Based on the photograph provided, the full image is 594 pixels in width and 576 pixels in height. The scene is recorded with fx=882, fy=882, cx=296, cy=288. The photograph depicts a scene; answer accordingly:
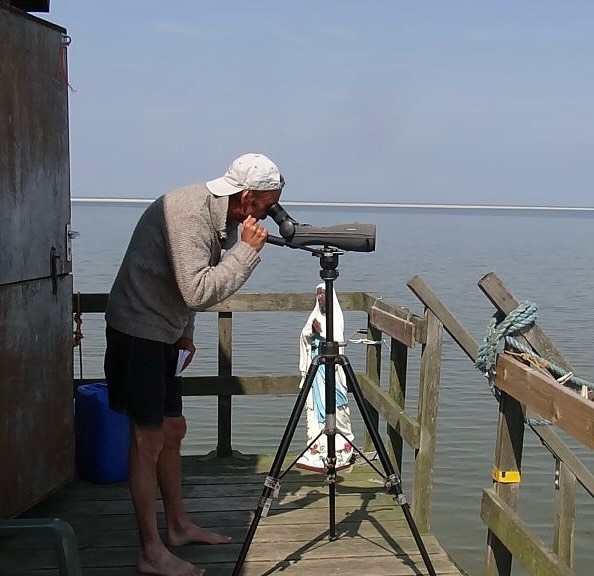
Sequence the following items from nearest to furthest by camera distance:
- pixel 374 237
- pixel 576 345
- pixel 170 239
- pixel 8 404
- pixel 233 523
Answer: pixel 170 239 < pixel 374 237 < pixel 8 404 < pixel 233 523 < pixel 576 345

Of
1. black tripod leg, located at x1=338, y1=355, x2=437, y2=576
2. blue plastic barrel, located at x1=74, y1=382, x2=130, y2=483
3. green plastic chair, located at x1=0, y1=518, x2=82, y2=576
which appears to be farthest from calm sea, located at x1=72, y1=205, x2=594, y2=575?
green plastic chair, located at x1=0, y1=518, x2=82, y2=576

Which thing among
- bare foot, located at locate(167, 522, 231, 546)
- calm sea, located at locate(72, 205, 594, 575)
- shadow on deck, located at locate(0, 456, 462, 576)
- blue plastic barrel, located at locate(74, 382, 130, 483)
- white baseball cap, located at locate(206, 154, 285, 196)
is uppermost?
white baseball cap, located at locate(206, 154, 285, 196)

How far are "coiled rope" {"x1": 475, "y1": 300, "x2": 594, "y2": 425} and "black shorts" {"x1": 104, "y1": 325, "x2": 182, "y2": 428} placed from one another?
113 centimetres

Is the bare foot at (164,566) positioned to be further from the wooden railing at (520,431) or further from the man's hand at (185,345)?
the wooden railing at (520,431)

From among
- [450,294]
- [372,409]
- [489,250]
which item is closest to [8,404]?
[372,409]

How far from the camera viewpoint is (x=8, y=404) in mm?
3562

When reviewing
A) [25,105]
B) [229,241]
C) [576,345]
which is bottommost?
[576,345]

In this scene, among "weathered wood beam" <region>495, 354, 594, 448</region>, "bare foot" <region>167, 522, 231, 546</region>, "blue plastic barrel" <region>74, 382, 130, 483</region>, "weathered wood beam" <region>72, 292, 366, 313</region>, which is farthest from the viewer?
"weathered wood beam" <region>72, 292, 366, 313</region>

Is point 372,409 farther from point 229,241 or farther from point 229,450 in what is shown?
point 229,241

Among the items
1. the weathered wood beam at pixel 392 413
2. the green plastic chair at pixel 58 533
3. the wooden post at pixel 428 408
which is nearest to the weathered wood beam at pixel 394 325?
the wooden post at pixel 428 408

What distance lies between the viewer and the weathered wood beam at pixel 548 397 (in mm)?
2271

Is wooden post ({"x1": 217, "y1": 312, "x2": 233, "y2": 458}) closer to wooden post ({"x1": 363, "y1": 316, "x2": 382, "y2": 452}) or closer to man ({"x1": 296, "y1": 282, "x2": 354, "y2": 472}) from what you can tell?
man ({"x1": 296, "y1": 282, "x2": 354, "y2": 472})

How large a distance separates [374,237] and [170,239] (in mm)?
741

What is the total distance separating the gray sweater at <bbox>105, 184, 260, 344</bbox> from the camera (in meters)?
2.93
